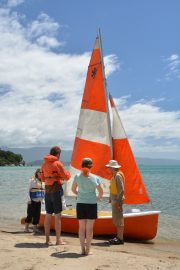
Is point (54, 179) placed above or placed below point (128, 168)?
below

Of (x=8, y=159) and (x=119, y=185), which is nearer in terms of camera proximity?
(x=119, y=185)

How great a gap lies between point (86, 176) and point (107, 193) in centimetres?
327

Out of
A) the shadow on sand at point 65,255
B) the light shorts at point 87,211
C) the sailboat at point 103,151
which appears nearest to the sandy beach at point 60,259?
the shadow on sand at point 65,255

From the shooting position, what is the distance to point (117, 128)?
398 inches

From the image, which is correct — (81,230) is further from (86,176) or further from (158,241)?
(158,241)

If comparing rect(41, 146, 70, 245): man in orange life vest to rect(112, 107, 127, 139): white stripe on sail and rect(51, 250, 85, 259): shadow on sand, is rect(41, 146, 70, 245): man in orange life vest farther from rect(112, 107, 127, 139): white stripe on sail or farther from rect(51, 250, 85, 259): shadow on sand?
rect(112, 107, 127, 139): white stripe on sail

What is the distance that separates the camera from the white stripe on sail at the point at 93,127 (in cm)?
1004

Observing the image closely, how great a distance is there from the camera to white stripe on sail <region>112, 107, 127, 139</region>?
10039 millimetres

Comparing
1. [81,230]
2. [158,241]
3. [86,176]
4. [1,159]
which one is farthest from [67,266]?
[1,159]

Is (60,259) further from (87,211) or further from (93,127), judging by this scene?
(93,127)

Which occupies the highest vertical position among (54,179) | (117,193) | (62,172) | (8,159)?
(8,159)

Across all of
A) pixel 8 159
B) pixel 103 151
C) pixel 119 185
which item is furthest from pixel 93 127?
pixel 8 159

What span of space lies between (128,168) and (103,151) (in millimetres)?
780

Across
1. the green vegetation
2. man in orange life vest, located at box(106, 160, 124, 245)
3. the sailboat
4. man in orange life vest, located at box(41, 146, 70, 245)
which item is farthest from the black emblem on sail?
the green vegetation
